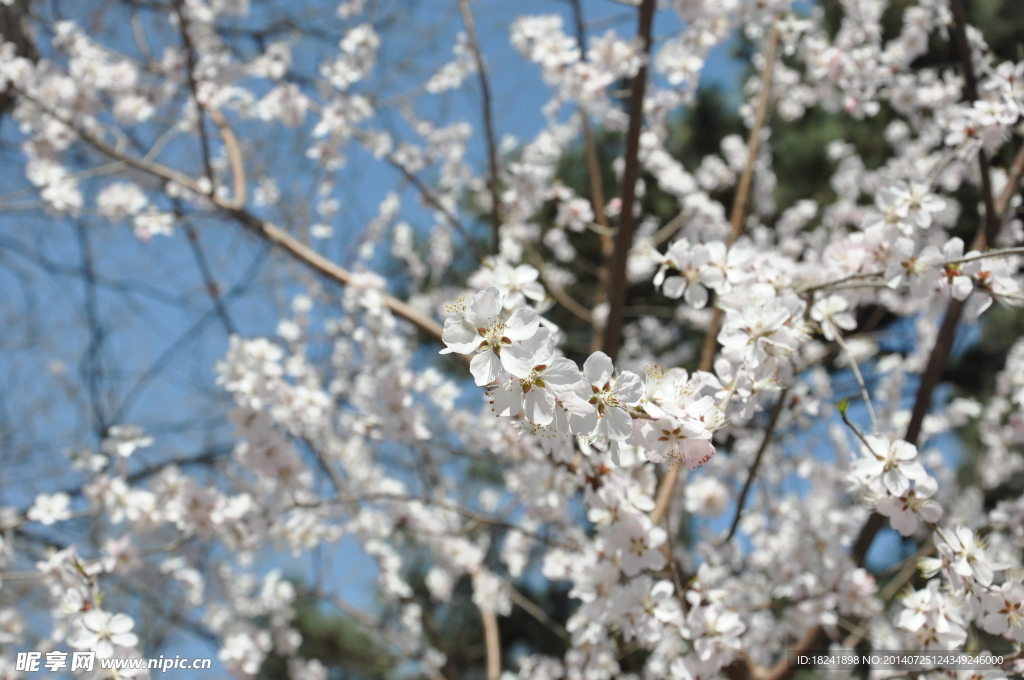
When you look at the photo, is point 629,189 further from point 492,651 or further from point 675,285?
point 492,651

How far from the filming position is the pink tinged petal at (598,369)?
1.08 metres

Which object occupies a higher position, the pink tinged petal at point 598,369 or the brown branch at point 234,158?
the pink tinged petal at point 598,369

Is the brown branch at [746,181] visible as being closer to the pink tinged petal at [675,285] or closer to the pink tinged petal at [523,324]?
Answer: the pink tinged petal at [675,285]

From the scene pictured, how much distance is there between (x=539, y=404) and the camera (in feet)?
3.52

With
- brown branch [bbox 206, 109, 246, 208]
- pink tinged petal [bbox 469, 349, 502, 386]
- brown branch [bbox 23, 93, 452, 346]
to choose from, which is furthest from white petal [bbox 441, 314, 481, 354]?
brown branch [bbox 206, 109, 246, 208]

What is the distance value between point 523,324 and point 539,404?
130mm

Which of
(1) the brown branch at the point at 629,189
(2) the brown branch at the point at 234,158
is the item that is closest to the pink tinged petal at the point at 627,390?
(1) the brown branch at the point at 629,189

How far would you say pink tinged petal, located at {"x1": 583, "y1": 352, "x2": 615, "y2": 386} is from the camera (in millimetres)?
1083

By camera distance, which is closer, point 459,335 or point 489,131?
point 459,335

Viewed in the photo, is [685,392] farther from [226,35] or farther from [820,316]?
[226,35]

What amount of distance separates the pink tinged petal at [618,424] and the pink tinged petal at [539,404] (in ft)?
0.33

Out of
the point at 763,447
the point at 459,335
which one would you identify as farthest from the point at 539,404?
the point at 763,447

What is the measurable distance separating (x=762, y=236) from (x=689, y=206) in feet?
3.83

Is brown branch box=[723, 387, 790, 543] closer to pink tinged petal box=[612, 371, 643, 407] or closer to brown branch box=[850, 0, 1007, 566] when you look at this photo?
brown branch box=[850, 0, 1007, 566]
